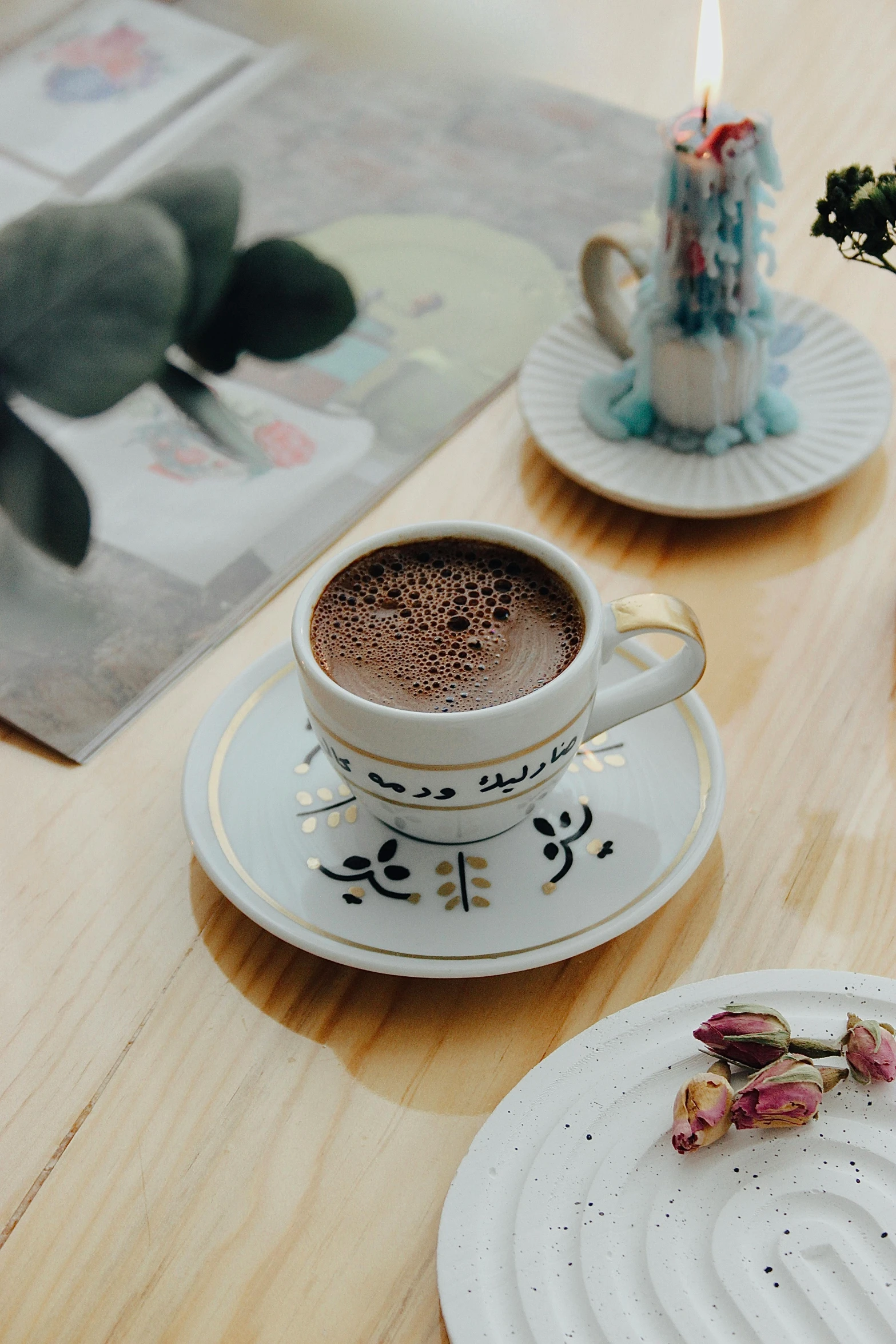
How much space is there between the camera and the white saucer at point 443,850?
1.88 feet

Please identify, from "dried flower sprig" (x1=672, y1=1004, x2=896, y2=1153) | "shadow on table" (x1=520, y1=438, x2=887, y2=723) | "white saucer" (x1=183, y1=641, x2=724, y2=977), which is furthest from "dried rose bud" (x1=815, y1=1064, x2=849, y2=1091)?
"shadow on table" (x1=520, y1=438, x2=887, y2=723)

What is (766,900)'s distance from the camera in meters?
0.62

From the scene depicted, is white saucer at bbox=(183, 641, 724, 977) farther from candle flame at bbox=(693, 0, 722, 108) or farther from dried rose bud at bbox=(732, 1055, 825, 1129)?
candle flame at bbox=(693, 0, 722, 108)

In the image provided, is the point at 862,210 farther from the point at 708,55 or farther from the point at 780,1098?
the point at 780,1098

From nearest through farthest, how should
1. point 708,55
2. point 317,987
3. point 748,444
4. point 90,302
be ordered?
point 317,987 < point 708,55 < point 748,444 < point 90,302

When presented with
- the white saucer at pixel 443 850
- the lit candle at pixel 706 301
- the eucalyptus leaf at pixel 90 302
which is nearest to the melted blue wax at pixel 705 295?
the lit candle at pixel 706 301

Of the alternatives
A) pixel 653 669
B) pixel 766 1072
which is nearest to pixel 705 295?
pixel 653 669

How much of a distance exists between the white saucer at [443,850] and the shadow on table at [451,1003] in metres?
0.03

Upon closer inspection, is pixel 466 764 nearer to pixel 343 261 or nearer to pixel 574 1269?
pixel 574 1269

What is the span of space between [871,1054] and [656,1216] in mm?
111

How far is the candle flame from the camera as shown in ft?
2.38

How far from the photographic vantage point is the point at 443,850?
24.4 inches

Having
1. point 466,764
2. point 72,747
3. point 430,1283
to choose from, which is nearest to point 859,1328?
point 430,1283

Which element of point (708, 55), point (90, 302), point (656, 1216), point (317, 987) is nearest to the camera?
point (656, 1216)
